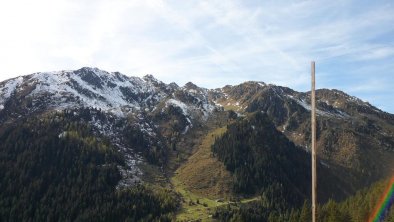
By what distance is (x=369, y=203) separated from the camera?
5856 inches

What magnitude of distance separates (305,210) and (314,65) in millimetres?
153308

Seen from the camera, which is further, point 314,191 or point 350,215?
point 350,215

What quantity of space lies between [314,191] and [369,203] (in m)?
147

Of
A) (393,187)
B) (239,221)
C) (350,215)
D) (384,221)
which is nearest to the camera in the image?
(393,187)

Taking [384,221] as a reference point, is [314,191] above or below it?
above

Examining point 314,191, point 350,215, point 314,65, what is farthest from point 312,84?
point 350,215

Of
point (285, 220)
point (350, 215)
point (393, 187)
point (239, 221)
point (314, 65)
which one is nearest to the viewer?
point (314, 65)

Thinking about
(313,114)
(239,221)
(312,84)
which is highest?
(312,84)

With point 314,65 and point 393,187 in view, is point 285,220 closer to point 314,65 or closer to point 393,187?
point 393,187

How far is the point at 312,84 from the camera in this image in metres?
16.5

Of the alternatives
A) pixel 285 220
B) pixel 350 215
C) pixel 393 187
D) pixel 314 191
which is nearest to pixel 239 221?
pixel 285 220

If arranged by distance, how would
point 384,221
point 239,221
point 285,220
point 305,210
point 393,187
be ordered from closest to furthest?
point 393,187, point 384,221, point 305,210, point 285,220, point 239,221

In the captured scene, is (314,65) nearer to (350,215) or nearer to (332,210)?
(332,210)

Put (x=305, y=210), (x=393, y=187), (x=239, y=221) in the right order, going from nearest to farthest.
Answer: (x=393, y=187), (x=305, y=210), (x=239, y=221)
